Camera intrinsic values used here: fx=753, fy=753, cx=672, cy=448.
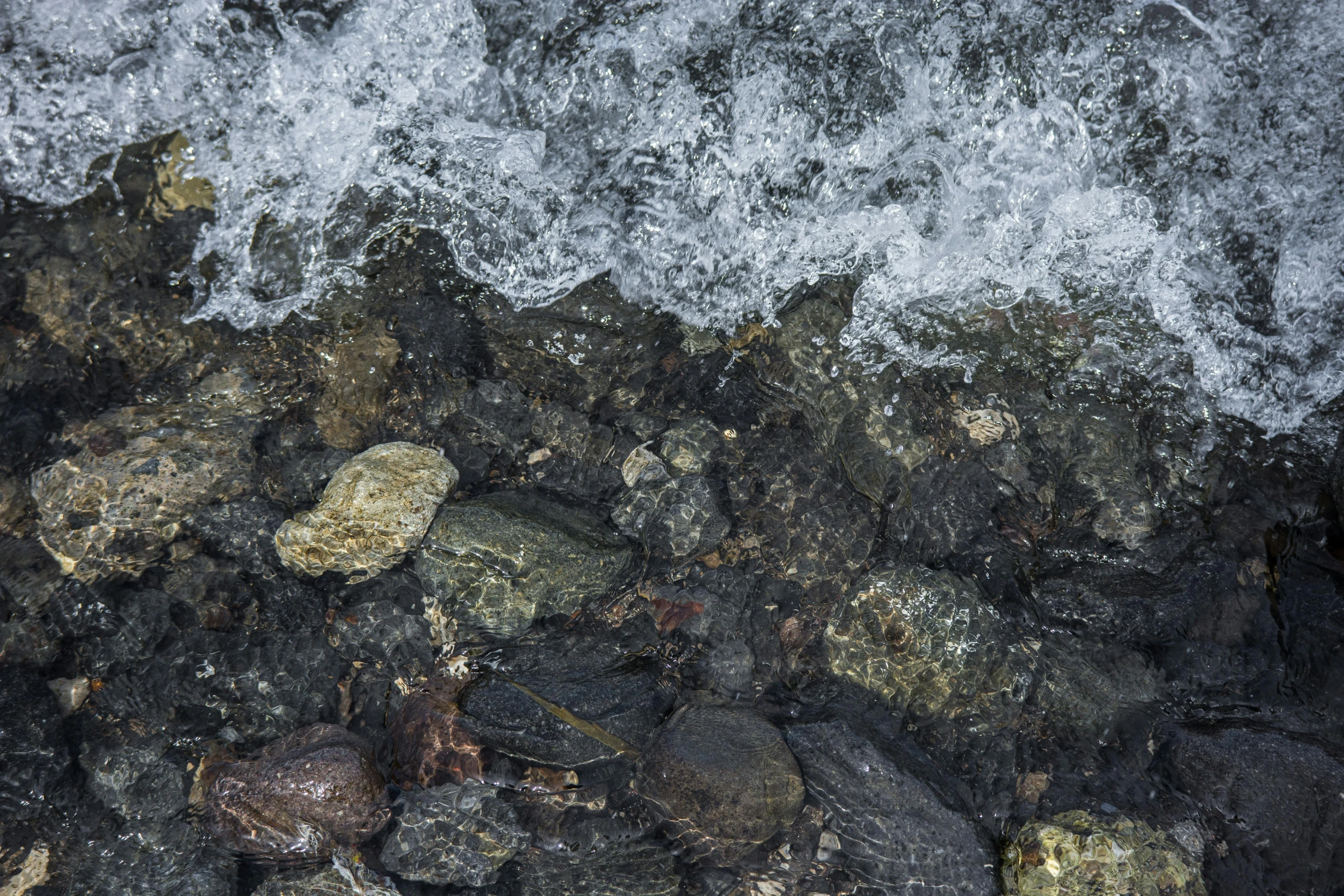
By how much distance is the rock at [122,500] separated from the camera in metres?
3.42

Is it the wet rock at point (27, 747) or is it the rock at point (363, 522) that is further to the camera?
the rock at point (363, 522)

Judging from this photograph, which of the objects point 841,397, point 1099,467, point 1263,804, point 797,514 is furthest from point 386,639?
point 1263,804

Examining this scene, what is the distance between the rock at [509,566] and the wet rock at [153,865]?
1358mm

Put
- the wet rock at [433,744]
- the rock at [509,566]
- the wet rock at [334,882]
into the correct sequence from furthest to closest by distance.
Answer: the rock at [509,566]
the wet rock at [433,744]
the wet rock at [334,882]

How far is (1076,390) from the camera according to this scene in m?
3.73

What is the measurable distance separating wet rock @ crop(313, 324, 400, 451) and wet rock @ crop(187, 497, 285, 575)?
0.51 metres

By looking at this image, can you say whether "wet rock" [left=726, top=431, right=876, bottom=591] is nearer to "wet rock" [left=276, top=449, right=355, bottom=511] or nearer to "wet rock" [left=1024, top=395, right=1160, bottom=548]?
"wet rock" [left=1024, top=395, right=1160, bottom=548]

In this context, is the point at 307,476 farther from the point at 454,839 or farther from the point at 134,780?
the point at 454,839

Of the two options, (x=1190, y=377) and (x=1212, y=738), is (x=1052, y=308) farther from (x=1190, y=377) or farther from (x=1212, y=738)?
(x=1212, y=738)

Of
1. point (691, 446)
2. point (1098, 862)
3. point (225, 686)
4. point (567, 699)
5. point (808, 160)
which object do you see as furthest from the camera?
point (808, 160)

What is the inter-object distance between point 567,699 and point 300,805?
115 cm

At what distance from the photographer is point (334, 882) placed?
303 centimetres

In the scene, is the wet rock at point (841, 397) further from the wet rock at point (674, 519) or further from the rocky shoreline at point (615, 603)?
the wet rock at point (674, 519)

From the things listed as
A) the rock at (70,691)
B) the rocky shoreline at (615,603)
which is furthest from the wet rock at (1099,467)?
the rock at (70,691)
